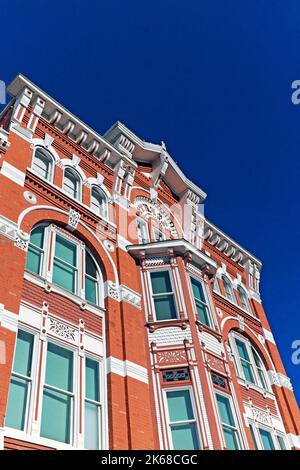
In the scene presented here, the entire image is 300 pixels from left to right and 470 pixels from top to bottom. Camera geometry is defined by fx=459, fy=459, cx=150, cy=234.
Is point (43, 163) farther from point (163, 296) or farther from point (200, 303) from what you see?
point (200, 303)

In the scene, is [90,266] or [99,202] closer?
[90,266]

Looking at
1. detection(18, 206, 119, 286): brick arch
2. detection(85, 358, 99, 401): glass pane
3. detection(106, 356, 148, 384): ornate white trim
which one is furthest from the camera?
detection(18, 206, 119, 286): brick arch

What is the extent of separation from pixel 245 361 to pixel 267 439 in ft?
9.84

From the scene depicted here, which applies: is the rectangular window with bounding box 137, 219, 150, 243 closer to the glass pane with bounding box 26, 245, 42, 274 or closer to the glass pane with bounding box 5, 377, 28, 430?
the glass pane with bounding box 26, 245, 42, 274

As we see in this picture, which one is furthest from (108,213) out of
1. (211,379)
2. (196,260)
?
(211,379)

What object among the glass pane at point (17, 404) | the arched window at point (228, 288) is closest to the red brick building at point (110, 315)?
the glass pane at point (17, 404)

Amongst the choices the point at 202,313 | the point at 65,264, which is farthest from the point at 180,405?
the point at 65,264

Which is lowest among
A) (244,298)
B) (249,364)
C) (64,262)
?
(249,364)

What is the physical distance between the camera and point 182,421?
1185 cm

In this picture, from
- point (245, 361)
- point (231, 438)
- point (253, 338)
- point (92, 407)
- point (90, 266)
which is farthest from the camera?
point (253, 338)

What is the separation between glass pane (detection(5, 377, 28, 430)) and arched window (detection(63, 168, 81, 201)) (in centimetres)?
726

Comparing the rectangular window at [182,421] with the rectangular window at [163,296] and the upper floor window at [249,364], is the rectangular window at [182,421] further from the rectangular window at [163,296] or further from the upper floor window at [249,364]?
the upper floor window at [249,364]

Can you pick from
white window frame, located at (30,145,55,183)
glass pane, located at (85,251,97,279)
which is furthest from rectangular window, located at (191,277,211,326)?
white window frame, located at (30,145,55,183)

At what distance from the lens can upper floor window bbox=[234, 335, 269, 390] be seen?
17406mm
